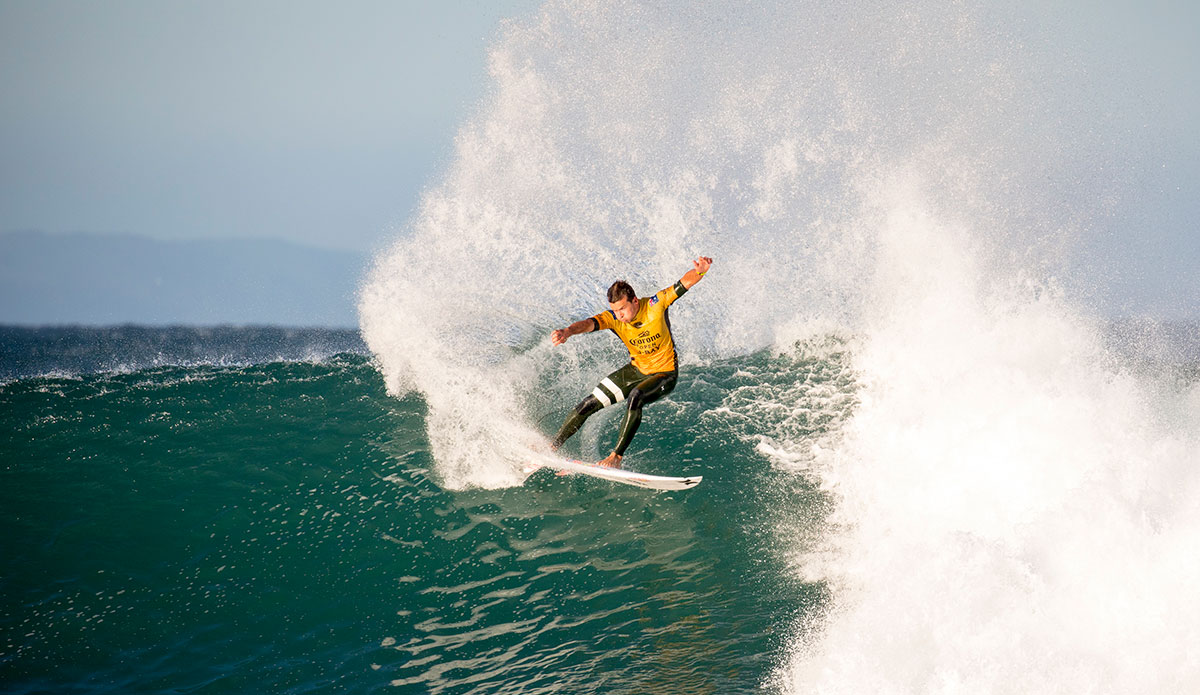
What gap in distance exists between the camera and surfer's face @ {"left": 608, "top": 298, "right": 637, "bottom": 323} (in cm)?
701

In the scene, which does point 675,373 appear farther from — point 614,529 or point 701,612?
point 701,612

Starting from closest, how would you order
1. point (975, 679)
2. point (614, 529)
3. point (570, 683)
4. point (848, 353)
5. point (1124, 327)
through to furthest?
point (975, 679) < point (570, 683) < point (614, 529) < point (1124, 327) < point (848, 353)

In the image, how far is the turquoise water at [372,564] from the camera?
502 centimetres

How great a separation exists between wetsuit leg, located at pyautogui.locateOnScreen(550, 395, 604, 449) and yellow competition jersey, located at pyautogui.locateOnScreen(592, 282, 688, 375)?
1.85 ft

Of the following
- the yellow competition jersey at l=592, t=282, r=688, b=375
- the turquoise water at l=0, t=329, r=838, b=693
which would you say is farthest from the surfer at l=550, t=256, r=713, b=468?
the turquoise water at l=0, t=329, r=838, b=693

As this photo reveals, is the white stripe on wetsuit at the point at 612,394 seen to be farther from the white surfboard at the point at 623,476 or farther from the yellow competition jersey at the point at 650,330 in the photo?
the white surfboard at the point at 623,476

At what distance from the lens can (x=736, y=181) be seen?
499 inches

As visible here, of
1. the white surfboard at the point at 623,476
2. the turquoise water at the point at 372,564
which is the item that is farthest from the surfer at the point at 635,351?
the turquoise water at the point at 372,564

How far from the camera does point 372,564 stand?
20.7ft

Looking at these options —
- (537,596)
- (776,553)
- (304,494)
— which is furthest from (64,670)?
(776,553)

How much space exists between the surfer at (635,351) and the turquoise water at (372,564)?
61 centimetres

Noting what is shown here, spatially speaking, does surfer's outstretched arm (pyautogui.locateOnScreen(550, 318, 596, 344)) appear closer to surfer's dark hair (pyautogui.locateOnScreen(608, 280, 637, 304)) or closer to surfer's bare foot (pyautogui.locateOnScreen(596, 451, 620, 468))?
surfer's dark hair (pyautogui.locateOnScreen(608, 280, 637, 304))

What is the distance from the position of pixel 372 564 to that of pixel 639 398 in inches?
112

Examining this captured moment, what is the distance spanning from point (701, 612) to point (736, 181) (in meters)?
8.79
